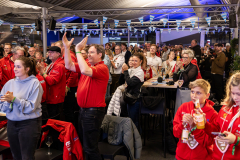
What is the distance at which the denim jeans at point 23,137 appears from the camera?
216cm

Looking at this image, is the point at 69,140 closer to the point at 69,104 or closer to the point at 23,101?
the point at 23,101

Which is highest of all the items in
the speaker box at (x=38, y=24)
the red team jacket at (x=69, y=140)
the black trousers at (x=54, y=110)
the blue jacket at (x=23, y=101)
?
the speaker box at (x=38, y=24)

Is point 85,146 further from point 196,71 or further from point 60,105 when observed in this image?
point 196,71

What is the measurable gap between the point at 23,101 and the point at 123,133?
1.13 m

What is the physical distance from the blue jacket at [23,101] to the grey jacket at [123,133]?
84cm

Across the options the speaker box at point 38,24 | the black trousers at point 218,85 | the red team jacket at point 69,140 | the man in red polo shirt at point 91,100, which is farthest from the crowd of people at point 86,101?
the speaker box at point 38,24

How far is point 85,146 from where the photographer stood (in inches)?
94.0

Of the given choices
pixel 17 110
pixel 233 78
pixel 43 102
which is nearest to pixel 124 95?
pixel 43 102

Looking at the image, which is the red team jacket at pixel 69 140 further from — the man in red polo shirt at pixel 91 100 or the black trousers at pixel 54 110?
the black trousers at pixel 54 110

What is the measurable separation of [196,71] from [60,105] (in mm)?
2181

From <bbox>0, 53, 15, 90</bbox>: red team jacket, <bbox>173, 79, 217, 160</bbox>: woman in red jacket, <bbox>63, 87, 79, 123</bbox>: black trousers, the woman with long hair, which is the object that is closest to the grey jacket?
<bbox>173, 79, 217, 160</bbox>: woman in red jacket

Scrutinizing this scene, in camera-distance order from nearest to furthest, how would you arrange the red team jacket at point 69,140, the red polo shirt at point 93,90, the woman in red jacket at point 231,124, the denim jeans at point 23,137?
1. the woman in red jacket at point 231,124
2. the denim jeans at point 23,137
3. the red polo shirt at point 93,90
4. the red team jacket at point 69,140

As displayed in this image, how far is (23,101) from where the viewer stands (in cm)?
215

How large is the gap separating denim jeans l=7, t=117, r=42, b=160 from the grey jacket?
0.83 meters
